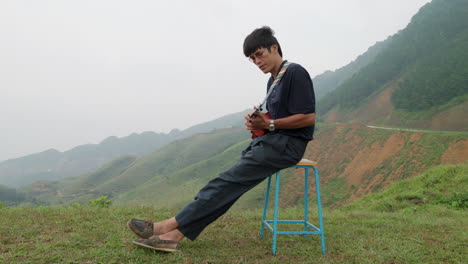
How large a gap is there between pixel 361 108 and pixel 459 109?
79.2 feet

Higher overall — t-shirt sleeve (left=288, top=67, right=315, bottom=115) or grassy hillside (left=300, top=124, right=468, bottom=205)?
t-shirt sleeve (left=288, top=67, right=315, bottom=115)

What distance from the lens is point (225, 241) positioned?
3.65m

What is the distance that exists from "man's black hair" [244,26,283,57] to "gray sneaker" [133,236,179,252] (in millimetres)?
2005

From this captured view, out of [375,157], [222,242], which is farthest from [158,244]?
[375,157]

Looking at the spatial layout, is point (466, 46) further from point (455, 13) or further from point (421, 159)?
point (421, 159)

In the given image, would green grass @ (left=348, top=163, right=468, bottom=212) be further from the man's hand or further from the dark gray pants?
the man's hand

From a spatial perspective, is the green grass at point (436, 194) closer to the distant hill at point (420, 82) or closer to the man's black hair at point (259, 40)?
the man's black hair at point (259, 40)

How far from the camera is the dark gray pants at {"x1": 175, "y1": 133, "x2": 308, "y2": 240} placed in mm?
3027

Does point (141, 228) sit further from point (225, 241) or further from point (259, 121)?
point (259, 121)

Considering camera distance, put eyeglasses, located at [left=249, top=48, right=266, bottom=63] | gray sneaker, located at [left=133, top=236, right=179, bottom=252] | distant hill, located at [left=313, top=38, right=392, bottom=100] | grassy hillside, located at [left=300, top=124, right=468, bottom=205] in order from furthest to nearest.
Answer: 1. distant hill, located at [left=313, top=38, right=392, bottom=100]
2. grassy hillside, located at [left=300, top=124, right=468, bottom=205]
3. eyeglasses, located at [left=249, top=48, right=266, bottom=63]
4. gray sneaker, located at [left=133, top=236, right=179, bottom=252]

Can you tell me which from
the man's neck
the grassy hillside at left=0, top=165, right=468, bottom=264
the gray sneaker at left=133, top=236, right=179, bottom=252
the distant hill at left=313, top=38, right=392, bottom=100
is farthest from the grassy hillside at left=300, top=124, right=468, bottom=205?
the distant hill at left=313, top=38, right=392, bottom=100

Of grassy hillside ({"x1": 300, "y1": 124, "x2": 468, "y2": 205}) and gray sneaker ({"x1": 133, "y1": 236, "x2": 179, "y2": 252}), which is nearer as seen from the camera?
gray sneaker ({"x1": 133, "y1": 236, "x2": 179, "y2": 252})

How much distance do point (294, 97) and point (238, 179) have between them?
0.96 m

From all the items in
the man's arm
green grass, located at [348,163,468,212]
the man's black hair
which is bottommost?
green grass, located at [348,163,468,212]
